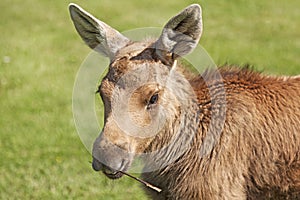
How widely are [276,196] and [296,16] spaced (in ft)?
29.5

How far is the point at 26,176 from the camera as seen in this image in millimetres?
7363

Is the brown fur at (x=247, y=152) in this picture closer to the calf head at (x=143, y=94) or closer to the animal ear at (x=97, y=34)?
the calf head at (x=143, y=94)

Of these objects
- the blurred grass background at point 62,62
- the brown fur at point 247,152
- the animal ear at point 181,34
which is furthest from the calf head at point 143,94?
the blurred grass background at point 62,62

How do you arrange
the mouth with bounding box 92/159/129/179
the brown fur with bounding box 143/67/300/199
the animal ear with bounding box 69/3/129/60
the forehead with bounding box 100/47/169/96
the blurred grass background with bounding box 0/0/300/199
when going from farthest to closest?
the blurred grass background with bounding box 0/0/300/199 → the animal ear with bounding box 69/3/129/60 → the brown fur with bounding box 143/67/300/199 → the forehead with bounding box 100/47/169/96 → the mouth with bounding box 92/159/129/179

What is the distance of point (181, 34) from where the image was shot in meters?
4.87

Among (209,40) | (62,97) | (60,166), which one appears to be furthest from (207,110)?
(209,40)

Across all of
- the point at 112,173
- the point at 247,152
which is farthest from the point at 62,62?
the point at 112,173

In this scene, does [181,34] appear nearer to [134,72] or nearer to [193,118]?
[134,72]

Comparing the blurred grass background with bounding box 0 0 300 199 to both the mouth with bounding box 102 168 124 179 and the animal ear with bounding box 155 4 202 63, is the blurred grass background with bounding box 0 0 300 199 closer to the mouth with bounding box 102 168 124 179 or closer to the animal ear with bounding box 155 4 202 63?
the mouth with bounding box 102 168 124 179

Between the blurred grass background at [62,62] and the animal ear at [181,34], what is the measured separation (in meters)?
2.42

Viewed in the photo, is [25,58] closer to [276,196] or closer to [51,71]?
[51,71]

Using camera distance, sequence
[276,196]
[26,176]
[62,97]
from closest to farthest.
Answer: [276,196] < [26,176] < [62,97]

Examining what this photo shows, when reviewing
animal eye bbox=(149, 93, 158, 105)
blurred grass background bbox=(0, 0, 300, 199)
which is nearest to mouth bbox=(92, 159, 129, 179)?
animal eye bbox=(149, 93, 158, 105)

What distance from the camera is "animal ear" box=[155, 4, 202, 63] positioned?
4.75m
